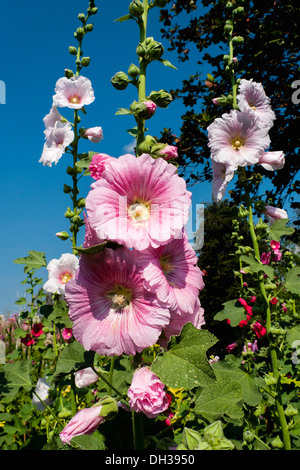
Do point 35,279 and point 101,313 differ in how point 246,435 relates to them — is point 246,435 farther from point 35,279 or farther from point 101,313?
point 35,279

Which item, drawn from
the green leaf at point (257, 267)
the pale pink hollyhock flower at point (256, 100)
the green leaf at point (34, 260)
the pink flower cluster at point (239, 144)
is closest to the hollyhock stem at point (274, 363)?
the green leaf at point (257, 267)

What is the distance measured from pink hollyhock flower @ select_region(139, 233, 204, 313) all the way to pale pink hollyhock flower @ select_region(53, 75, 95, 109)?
1.77 metres

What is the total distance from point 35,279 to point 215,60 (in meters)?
4.57

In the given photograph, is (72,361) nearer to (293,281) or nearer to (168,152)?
(168,152)

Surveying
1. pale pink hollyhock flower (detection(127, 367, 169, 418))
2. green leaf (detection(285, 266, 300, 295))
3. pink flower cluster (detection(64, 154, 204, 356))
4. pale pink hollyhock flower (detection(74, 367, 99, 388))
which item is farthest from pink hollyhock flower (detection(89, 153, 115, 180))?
green leaf (detection(285, 266, 300, 295))

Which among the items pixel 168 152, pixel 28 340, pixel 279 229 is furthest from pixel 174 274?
pixel 28 340

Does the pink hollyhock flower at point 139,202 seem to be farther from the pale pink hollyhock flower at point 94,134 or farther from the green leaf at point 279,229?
the pale pink hollyhock flower at point 94,134

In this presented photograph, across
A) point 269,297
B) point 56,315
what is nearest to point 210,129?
point 269,297

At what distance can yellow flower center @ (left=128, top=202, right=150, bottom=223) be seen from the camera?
3.32 feet

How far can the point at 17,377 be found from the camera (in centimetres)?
188

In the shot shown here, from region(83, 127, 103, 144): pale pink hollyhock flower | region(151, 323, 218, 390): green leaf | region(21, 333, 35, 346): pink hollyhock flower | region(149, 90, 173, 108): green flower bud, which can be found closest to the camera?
region(151, 323, 218, 390): green leaf

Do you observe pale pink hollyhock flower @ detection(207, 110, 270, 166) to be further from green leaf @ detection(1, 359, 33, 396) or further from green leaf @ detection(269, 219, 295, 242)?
green leaf @ detection(1, 359, 33, 396)

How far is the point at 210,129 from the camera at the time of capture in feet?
7.29

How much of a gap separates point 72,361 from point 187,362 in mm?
403
